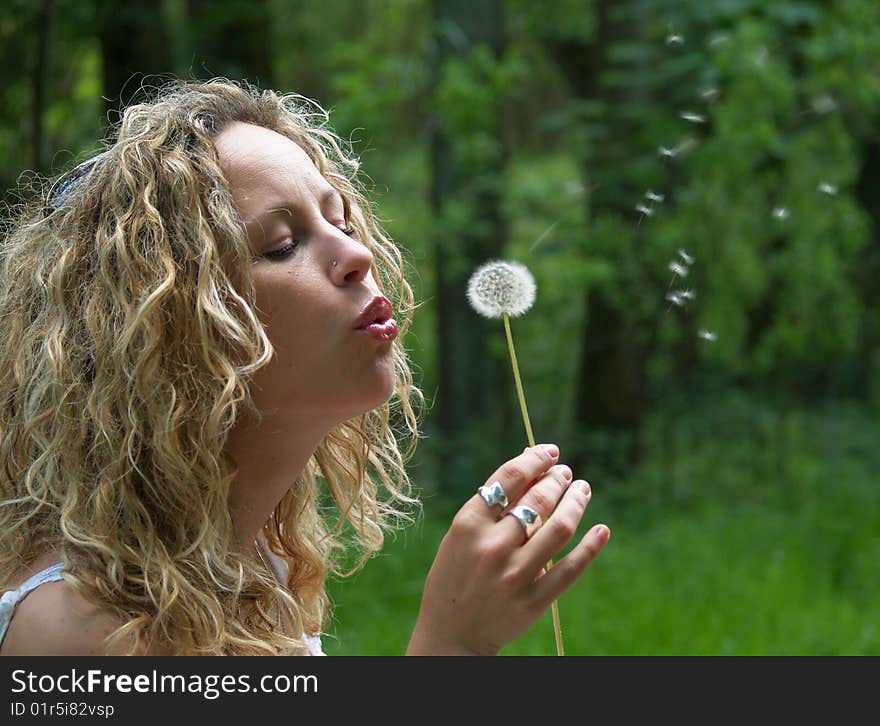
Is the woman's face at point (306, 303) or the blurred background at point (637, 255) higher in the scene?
the woman's face at point (306, 303)

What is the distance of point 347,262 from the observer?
160 cm

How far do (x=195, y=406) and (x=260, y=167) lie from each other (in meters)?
0.38

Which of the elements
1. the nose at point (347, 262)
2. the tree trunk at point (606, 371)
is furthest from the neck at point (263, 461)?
the tree trunk at point (606, 371)

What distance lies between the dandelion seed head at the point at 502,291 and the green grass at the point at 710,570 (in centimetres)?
117

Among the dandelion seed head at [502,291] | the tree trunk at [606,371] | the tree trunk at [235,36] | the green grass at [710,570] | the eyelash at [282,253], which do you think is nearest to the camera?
the eyelash at [282,253]

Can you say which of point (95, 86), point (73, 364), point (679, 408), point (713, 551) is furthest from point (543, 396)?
point (73, 364)

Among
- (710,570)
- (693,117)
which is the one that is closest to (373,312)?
(693,117)

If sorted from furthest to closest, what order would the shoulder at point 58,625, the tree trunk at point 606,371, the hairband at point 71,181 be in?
1. the tree trunk at point 606,371
2. the hairband at point 71,181
3. the shoulder at point 58,625

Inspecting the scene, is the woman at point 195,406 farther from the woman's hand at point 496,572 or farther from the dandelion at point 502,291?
the dandelion at point 502,291

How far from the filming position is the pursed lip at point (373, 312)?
1600 mm

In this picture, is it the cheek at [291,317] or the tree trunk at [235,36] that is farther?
the tree trunk at [235,36]

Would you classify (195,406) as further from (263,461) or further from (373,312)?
(373,312)

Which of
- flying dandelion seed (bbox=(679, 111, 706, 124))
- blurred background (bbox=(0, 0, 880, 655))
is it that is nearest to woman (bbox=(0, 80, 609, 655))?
flying dandelion seed (bbox=(679, 111, 706, 124))
